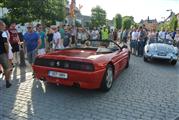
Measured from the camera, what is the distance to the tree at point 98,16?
8525 centimetres

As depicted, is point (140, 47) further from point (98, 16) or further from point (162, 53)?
point (98, 16)

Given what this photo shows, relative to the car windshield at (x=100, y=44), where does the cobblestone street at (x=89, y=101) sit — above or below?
below

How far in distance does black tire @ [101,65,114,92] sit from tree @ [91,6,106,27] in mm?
78233

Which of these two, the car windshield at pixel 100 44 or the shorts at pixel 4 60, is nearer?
the shorts at pixel 4 60

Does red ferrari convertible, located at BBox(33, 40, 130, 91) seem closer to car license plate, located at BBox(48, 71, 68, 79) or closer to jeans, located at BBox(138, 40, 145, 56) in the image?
car license plate, located at BBox(48, 71, 68, 79)

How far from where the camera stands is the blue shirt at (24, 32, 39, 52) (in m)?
8.01

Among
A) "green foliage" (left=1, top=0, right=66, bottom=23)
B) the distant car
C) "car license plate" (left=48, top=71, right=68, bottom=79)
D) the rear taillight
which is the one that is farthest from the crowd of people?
"green foliage" (left=1, top=0, right=66, bottom=23)

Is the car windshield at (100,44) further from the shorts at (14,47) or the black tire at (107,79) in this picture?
the shorts at (14,47)

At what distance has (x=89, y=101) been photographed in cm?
555

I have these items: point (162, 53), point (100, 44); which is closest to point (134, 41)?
point (162, 53)

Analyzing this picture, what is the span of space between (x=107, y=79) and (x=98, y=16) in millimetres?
82166

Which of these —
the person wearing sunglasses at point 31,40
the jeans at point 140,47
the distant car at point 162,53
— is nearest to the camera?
the person wearing sunglasses at point 31,40

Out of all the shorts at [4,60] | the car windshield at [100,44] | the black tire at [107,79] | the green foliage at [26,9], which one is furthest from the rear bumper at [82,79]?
the green foliage at [26,9]

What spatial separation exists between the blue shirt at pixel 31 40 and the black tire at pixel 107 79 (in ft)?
9.56
